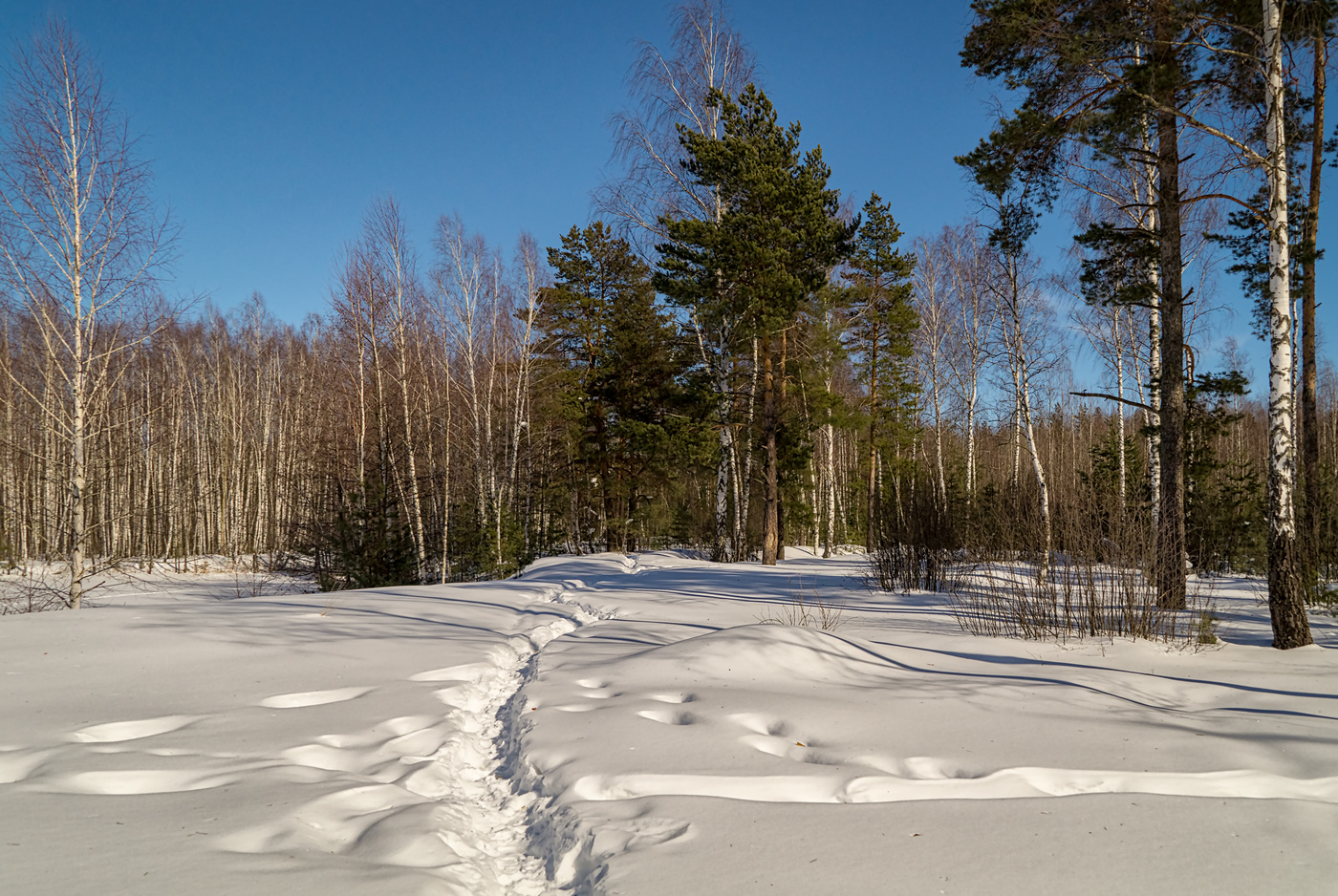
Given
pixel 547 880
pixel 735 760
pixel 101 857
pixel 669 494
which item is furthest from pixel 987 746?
pixel 669 494

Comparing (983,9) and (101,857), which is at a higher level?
(983,9)

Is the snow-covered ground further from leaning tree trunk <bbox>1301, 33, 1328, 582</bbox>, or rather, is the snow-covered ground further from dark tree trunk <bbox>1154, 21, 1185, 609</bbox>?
leaning tree trunk <bbox>1301, 33, 1328, 582</bbox>

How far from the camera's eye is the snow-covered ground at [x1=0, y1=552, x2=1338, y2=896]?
223 centimetres

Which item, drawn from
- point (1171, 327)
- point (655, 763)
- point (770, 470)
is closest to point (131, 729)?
point (655, 763)

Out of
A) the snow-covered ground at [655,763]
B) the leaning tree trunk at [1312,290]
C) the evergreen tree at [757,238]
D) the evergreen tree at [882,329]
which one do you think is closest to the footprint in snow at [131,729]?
the snow-covered ground at [655,763]

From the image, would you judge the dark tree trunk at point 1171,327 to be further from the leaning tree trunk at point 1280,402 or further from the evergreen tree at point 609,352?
the evergreen tree at point 609,352

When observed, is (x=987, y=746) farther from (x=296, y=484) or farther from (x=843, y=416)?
(x=296, y=484)

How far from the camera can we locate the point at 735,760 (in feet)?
10.7

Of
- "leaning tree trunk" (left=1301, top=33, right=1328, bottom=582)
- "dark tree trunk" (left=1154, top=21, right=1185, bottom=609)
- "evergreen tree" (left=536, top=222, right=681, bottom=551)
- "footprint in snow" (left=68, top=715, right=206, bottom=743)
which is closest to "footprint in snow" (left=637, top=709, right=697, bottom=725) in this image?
"footprint in snow" (left=68, top=715, right=206, bottom=743)

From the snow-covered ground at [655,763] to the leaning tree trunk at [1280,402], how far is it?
1.56 feet

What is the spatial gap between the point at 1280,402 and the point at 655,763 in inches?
269

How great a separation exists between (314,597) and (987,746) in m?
9.20

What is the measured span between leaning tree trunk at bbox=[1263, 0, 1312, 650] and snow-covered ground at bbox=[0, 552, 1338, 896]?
48 centimetres

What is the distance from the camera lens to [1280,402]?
5.99m
